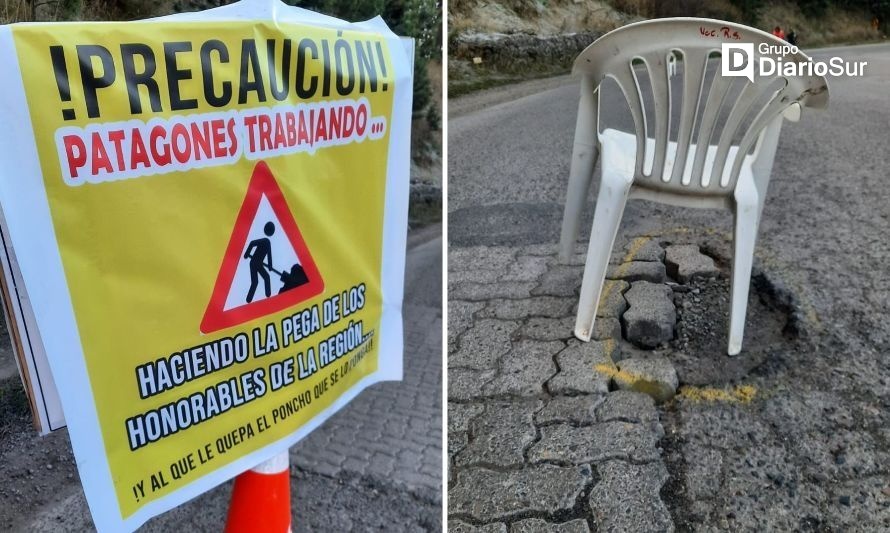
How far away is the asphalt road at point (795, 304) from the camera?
1906 mm

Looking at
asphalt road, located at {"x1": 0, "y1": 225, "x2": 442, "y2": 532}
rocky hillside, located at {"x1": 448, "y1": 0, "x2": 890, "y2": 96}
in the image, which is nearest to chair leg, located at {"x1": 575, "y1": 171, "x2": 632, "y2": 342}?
asphalt road, located at {"x1": 0, "y1": 225, "x2": 442, "y2": 532}

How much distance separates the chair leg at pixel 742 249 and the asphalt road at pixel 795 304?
6.4 inches

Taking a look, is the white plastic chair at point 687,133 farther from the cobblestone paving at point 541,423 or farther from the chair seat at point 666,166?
the cobblestone paving at point 541,423

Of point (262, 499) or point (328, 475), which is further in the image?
point (328, 475)

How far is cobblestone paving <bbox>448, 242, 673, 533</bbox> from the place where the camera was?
1917mm

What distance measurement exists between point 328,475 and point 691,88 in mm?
1779

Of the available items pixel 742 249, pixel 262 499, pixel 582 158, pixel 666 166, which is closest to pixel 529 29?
pixel 582 158

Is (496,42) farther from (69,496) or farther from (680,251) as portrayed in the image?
(69,496)

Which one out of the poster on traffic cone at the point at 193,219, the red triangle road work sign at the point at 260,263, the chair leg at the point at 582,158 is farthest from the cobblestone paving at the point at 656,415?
the red triangle road work sign at the point at 260,263

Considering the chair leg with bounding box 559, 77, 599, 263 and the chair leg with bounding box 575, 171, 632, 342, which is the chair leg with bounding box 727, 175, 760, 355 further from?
the chair leg with bounding box 559, 77, 599, 263

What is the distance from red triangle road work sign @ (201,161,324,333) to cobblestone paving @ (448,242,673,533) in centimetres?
96

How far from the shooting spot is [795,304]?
2840mm

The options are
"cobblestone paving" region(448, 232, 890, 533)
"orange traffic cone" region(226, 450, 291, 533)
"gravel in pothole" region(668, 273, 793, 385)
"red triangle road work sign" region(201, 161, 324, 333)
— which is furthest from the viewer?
"gravel in pothole" region(668, 273, 793, 385)

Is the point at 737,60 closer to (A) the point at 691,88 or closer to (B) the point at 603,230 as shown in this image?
(A) the point at 691,88
